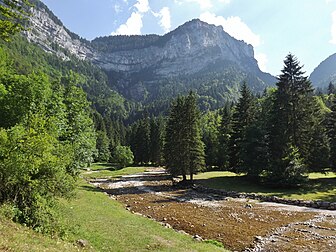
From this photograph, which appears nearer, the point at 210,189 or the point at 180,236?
the point at 180,236

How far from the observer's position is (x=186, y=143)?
52562mm

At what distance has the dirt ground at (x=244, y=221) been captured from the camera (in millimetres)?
20656

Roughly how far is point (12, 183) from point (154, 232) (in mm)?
10052

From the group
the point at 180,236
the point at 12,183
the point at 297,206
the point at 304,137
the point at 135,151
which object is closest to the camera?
the point at 12,183

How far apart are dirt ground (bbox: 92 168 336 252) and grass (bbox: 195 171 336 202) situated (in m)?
4.46

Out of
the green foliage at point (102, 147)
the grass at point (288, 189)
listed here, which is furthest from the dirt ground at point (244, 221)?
the green foliage at point (102, 147)

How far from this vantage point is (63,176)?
18531 millimetres

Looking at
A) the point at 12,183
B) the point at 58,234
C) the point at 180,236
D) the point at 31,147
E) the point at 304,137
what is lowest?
the point at 180,236

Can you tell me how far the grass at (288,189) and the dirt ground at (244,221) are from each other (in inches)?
175

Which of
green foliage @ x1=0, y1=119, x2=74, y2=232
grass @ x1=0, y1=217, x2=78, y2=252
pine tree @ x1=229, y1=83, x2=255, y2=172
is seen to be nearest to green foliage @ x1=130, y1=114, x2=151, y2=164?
pine tree @ x1=229, y1=83, x2=255, y2=172

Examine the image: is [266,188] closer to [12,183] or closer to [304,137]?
[304,137]

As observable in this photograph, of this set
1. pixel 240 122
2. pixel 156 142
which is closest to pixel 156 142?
pixel 156 142

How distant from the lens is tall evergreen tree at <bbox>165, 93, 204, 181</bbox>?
52.2 metres

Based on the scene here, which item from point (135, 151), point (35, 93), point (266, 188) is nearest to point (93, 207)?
point (35, 93)
